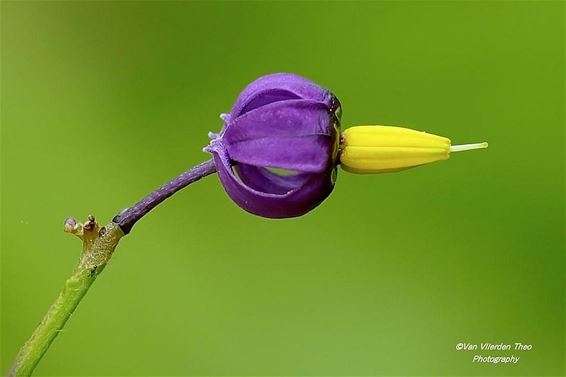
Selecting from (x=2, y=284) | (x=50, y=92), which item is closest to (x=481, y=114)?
(x=50, y=92)

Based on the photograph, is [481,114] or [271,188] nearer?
[271,188]

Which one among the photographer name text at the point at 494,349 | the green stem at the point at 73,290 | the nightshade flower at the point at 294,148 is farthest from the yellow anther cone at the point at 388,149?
the photographer name text at the point at 494,349

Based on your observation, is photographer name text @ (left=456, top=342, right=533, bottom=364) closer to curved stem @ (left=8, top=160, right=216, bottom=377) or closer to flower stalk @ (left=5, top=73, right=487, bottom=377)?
flower stalk @ (left=5, top=73, right=487, bottom=377)

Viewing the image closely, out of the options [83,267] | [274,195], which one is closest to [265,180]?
[274,195]

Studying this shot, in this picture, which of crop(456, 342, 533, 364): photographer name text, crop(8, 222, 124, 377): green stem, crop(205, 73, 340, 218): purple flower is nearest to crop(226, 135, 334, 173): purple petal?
crop(205, 73, 340, 218): purple flower

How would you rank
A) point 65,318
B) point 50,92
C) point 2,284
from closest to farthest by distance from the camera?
point 65,318
point 2,284
point 50,92

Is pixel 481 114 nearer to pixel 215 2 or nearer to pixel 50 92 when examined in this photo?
pixel 215 2

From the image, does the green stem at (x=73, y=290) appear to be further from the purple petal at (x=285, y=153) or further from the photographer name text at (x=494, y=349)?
the photographer name text at (x=494, y=349)
